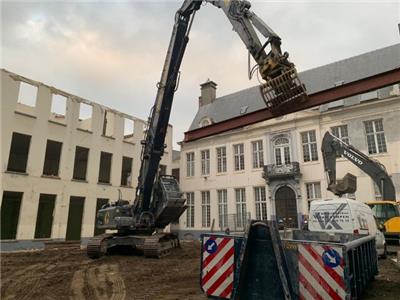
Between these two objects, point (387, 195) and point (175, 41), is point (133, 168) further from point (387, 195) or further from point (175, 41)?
point (387, 195)

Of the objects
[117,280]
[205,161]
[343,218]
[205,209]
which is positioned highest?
[205,161]

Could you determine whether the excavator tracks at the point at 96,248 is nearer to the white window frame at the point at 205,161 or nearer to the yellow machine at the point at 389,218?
the yellow machine at the point at 389,218

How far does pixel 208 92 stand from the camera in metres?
36.2

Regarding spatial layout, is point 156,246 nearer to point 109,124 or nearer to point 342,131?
point 109,124

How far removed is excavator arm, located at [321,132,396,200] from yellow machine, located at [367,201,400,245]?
779 mm

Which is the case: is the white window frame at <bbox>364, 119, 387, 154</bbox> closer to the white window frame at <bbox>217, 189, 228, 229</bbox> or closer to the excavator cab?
the excavator cab

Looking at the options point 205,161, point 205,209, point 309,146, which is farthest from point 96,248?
point 205,161

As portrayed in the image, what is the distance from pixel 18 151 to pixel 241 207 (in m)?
19.2

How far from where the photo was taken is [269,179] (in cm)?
2531

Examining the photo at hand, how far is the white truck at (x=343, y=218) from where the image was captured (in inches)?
408

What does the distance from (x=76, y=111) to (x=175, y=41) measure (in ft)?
43.4

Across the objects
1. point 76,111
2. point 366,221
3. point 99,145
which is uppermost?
point 76,111

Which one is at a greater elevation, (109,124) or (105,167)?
(109,124)

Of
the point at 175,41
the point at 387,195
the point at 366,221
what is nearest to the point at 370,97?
the point at 387,195
